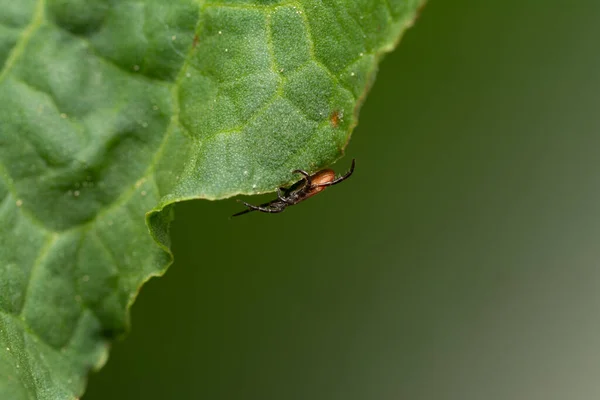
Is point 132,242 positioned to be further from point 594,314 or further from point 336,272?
point 594,314

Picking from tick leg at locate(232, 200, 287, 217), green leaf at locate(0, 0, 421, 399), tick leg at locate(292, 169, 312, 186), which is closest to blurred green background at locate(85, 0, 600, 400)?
tick leg at locate(232, 200, 287, 217)

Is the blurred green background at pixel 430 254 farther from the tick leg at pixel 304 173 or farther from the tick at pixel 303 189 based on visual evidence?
the tick leg at pixel 304 173

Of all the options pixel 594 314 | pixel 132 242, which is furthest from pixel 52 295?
pixel 594 314

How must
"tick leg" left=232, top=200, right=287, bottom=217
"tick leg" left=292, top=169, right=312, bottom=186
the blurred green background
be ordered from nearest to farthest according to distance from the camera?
1. "tick leg" left=292, top=169, right=312, bottom=186
2. "tick leg" left=232, top=200, right=287, bottom=217
3. the blurred green background

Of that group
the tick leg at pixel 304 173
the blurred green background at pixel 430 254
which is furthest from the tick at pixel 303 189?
the blurred green background at pixel 430 254

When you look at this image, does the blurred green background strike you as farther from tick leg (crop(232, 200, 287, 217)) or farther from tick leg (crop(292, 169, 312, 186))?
tick leg (crop(292, 169, 312, 186))

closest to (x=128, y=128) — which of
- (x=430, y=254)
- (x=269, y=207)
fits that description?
(x=269, y=207)
